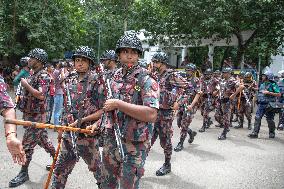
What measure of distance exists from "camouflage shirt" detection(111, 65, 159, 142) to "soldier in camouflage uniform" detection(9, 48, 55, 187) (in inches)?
92.5

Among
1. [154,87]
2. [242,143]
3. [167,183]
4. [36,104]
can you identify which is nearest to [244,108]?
[242,143]

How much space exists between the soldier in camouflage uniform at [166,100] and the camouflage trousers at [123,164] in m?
2.67

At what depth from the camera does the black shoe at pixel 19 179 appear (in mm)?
5498

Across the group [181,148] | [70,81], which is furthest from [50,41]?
[70,81]

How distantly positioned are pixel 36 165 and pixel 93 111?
2705 mm

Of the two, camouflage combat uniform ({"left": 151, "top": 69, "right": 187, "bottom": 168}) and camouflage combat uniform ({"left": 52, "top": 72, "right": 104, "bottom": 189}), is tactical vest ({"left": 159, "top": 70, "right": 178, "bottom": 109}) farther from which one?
camouflage combat uniform ({"left": 52, "top": 72, "right": 104, "bottom": 189})

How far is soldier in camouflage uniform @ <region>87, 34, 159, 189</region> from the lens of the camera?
12.0 feet

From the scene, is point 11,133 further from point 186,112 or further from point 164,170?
point 186,112

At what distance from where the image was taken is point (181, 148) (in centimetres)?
866

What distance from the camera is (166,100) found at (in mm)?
6590

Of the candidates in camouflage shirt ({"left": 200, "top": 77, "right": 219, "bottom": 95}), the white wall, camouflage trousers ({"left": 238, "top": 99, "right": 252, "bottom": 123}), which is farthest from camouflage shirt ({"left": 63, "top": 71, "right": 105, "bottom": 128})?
the white wall

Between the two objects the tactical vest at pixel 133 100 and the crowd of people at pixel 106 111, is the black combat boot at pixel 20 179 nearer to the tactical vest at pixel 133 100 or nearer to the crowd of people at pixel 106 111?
A: the crowd of people at pixel 106 111

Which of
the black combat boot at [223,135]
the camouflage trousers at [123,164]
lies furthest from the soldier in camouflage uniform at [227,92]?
the camouflage trousers at [123,164]

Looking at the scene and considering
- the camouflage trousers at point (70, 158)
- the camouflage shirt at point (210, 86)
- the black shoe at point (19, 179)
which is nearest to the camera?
the camouflage trousers at point (70, 158)
